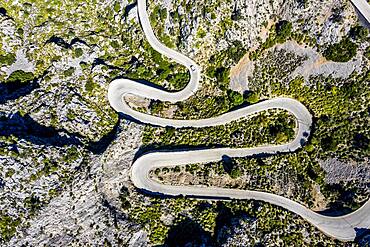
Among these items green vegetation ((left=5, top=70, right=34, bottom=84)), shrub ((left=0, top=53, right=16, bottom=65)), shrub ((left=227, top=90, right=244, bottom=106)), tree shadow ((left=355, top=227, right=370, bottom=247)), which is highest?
shrub ((left=227, top=90, right=244, bottom=106))

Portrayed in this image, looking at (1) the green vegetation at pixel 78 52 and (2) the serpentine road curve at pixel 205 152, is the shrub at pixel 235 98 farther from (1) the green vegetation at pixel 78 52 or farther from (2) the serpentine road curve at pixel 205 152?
(1) the green vegetation at pixel 78 52

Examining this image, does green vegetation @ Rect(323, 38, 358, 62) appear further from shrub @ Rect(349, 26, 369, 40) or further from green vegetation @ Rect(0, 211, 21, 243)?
green vegetation @ Rect(0, 211, 21, 243)

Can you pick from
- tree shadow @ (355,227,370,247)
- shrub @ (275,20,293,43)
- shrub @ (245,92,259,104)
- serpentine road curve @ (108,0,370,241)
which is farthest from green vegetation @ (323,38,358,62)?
tree shadow @ (355,227,370,247)

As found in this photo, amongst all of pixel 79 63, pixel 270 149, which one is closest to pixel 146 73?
pixel 79 63

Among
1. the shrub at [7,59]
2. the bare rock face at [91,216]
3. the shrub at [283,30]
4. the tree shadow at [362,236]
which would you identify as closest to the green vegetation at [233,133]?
the bare rock face at [91,216]

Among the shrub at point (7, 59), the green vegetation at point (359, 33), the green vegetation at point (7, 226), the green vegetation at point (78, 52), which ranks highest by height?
the green vegetation at point (359, 33)

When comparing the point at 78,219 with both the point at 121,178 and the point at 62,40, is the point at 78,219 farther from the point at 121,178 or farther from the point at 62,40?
the point at 62,40

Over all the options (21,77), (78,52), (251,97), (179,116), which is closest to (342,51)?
(251,97)
